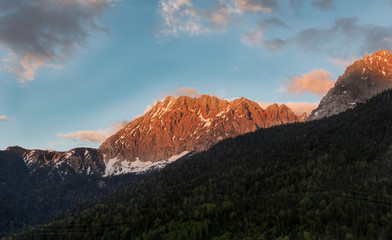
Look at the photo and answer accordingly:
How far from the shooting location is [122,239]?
172 metres

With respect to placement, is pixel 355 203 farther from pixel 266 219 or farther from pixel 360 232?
pixel 266 219

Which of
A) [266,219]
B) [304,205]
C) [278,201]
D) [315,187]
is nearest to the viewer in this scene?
[266,219]

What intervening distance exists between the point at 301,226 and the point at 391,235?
107 feet

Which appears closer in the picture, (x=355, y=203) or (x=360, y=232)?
(x=360, y=232)

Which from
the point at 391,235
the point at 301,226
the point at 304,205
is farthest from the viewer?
the point at 304,205

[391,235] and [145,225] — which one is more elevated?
[145,225]

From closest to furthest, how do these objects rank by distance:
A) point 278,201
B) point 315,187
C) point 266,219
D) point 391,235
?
point 391,235 < point 266,219 < point 278,201 < point 315,187

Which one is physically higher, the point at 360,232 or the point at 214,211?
the point at 214,211

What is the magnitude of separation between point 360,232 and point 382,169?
70168 millimetres

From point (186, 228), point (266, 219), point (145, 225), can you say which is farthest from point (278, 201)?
point (145, 225)

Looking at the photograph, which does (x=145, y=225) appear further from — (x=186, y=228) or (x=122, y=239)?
(x=186, y=228)

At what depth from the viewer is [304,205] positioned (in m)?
166

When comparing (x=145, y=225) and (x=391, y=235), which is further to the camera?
(x=145, y=225)

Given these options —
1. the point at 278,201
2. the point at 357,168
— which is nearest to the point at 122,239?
the point at 278,201
